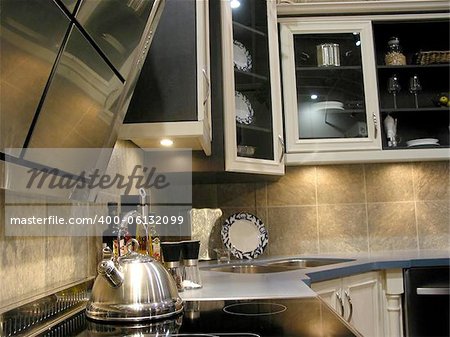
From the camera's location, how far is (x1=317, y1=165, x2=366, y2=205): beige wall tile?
269 cm

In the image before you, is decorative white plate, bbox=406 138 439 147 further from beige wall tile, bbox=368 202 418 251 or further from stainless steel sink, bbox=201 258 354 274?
stainless steel sink, bbox=201 258 354 274

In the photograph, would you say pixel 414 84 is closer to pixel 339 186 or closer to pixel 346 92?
pixel 346 92

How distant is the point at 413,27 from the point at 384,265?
4.87 feet

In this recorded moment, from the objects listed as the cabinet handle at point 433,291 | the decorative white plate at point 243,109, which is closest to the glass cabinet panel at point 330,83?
the decorative white plate at point 243,109

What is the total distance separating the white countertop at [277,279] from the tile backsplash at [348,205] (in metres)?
0.24

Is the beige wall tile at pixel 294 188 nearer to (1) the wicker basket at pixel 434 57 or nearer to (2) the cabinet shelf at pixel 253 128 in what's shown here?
(2) the cabinet shelf at pixel 253 128

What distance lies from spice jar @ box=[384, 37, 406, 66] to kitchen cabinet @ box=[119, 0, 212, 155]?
1467 mm

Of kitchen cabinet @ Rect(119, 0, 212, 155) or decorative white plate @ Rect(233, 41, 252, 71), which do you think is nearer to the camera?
kitchen cabinet @ Rect(119, 0, 212, 155)

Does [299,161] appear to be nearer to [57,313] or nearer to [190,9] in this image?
[190,9]

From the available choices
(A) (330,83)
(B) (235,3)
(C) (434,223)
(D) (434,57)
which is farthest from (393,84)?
(B) (235,3)

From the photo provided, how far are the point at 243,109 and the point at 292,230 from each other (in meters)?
0.88

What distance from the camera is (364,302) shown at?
6.72 feet

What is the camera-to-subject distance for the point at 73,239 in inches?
49.6

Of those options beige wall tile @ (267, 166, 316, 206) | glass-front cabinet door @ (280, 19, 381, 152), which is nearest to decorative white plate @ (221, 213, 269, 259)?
beige wall tile @ (267, 166, 316, 206)
